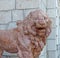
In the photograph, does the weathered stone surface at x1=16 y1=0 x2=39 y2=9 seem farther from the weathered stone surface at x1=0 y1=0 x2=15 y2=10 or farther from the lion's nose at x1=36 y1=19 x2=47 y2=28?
the lion's nose at x1=36 y1=19 x2=47 y2=28

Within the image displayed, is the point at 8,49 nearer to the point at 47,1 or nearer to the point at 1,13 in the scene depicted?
the point at 1,13

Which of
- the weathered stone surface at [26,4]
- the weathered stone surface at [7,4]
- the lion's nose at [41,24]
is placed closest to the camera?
the lion's nose at [41,24]

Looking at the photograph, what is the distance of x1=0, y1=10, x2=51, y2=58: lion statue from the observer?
6.70ft

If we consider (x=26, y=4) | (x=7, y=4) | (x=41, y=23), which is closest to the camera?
(x=41, y=23)

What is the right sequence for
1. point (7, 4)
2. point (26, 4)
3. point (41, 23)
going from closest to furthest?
point (41, 23) < point (26, 4) < point (7, 4)

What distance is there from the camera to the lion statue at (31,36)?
2.04m

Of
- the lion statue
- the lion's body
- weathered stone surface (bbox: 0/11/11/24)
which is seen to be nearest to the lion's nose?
the lion statue

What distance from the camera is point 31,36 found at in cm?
207

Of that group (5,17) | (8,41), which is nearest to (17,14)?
(5,17)

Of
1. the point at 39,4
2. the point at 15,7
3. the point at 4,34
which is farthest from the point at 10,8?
the point at 4,34

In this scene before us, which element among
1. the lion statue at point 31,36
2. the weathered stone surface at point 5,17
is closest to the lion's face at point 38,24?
the lion statue at point 31,36

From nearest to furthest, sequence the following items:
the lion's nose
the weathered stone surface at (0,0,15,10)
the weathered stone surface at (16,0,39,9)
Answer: the lion's nose, the weathered stone surface at (16,0,39,9), the weathered stone surface at (0,0,15,10)

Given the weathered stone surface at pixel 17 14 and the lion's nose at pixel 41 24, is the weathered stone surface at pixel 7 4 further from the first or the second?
the lion's nose at pixel 41 24

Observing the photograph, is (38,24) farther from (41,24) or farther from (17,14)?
(17,14)
